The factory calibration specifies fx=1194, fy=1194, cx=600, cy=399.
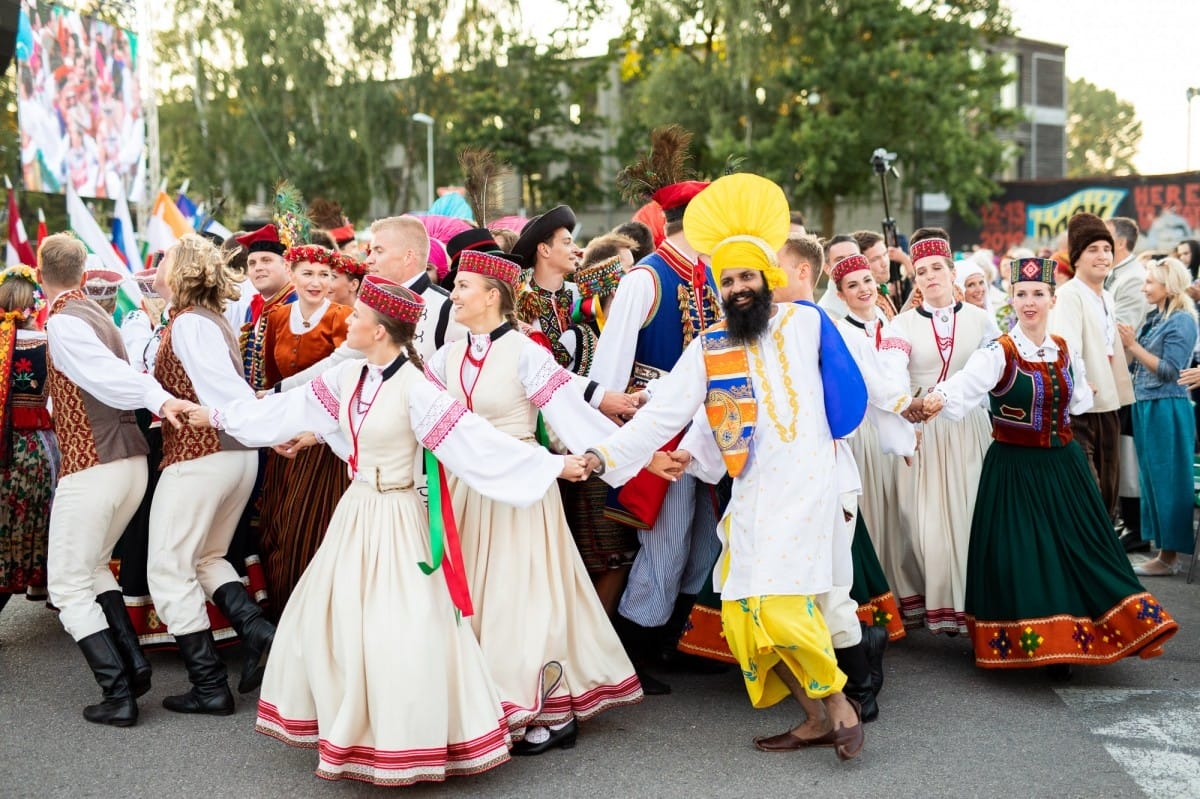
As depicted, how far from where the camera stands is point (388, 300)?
4074mm

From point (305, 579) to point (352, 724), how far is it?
1.76ft

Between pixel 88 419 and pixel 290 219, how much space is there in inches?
63.2

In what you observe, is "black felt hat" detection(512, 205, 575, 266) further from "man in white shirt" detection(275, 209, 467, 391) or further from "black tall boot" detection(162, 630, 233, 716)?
"black tall boot" detection(162, 630, 233, 716)

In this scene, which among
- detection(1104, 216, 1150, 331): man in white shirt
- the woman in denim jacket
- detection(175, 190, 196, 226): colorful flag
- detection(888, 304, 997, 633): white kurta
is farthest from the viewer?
detection(175, 190, 196, 226): colorful flag

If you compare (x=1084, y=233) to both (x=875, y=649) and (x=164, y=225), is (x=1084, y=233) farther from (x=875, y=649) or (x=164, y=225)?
(x=164, y=225)

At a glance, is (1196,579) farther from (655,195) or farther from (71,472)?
(71,472)

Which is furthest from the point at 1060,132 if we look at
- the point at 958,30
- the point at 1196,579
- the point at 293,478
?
the point at 293,478

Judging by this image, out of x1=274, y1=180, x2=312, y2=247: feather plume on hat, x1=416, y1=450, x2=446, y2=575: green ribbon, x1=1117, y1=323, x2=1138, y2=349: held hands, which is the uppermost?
x1=274, y1=180, x2=312, y2=247: feather plume on hat

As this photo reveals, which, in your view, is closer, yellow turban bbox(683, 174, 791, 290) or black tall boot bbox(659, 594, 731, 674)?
yellow turban bbox(683, 174, 791, 290)

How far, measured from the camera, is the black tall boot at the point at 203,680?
15.8ft

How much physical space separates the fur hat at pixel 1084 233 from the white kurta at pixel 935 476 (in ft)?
4.82

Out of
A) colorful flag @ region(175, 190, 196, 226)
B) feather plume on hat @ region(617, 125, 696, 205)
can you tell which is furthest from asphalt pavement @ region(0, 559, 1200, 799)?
colorful flag @ region(175, 190, 196, 226)

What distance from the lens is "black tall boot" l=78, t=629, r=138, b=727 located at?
185 inches

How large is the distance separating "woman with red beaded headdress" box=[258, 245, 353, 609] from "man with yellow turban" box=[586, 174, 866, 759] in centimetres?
192
